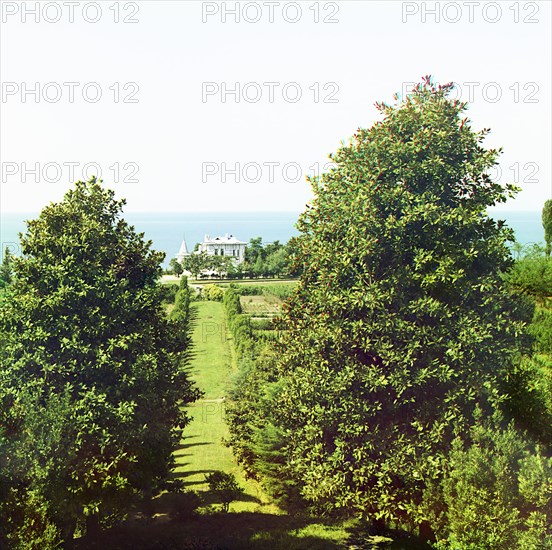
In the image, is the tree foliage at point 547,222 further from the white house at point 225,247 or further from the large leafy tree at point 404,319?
the white house at point 225,247

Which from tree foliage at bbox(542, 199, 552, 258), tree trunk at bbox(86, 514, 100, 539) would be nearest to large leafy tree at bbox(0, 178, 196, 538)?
tree trunk at bbox(86, 514, 100, 539)

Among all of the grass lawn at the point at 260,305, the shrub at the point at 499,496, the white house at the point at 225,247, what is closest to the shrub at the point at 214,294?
the grass lawn at the point at 260,305

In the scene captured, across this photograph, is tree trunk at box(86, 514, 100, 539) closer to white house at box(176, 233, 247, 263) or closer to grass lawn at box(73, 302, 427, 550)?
grass lawn at box(73, 302, 427, 550)

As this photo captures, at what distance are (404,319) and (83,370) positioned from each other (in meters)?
9.34

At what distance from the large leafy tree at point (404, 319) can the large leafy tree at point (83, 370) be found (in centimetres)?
450

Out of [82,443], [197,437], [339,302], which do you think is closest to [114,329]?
[82,443]

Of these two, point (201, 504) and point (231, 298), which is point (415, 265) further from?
point (231, 298)

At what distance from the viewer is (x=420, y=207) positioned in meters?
15.4

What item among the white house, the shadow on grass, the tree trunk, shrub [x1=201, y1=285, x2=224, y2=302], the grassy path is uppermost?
the white house

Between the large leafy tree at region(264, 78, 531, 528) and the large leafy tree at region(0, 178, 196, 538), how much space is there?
450 cm

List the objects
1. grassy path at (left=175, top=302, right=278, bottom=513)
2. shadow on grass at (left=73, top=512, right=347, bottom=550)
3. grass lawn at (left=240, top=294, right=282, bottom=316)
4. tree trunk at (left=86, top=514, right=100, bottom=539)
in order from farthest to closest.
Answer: grass lawn at (left=240, top=294, right=282, bottom=316)
grassy path at (left=175, top=302, right=278, bottom=513)
tree trunk at (left=86, top=514, right=100, bottom=539)
shadow on grass at (left=73, top=512, right=347, bottom=550)

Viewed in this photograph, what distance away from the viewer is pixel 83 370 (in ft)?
53.0

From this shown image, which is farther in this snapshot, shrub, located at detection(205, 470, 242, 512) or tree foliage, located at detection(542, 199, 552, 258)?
tree foliage, located at detection(542, 199, 552, 258)

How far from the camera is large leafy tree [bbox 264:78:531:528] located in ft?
49.8
